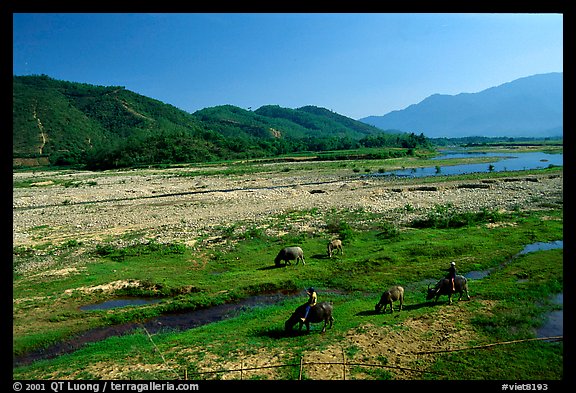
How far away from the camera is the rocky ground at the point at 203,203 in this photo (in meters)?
25.0

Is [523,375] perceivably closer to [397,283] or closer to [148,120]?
[397,283]

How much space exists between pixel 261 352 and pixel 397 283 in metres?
7.36

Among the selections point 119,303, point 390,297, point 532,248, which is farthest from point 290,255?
point 532,248

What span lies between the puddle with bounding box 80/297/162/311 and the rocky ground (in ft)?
23.6

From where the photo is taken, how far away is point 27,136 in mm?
107562

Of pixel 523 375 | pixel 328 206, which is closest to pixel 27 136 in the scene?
pixel 328 206

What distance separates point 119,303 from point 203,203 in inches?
860

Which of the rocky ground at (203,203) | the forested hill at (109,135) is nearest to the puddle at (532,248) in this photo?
the rocky ground at (203,203)

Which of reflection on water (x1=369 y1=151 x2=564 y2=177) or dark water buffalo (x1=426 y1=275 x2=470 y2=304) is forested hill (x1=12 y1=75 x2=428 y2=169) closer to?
reflection on water (x1=369 y1=151 x2=564 y2=177)

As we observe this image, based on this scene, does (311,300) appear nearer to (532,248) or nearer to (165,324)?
(165,324)

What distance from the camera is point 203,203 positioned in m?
35.1

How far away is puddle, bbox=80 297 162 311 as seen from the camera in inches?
518
